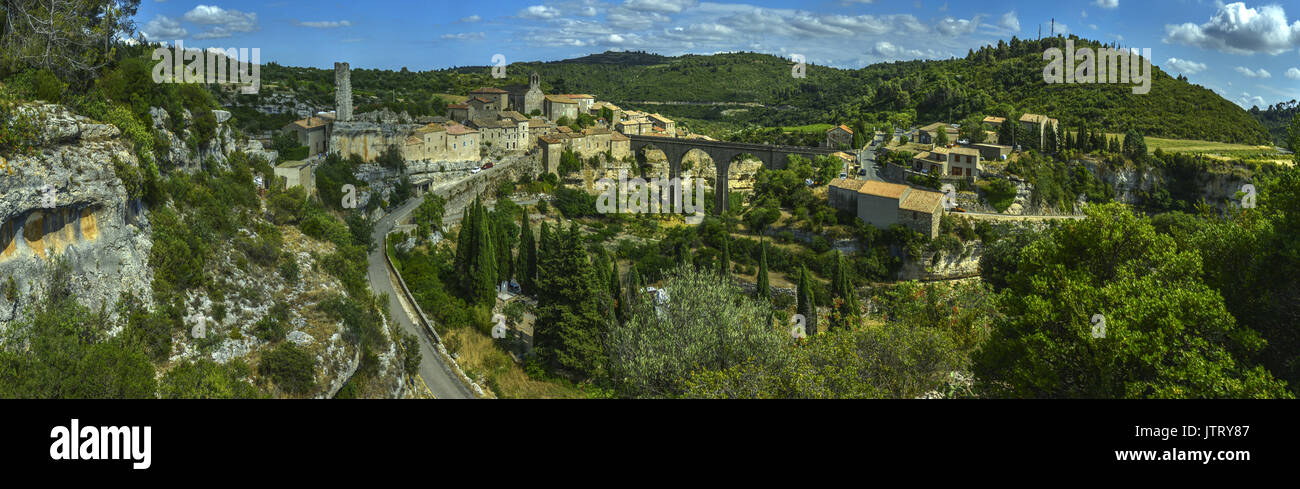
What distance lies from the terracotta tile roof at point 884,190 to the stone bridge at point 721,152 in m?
11.3

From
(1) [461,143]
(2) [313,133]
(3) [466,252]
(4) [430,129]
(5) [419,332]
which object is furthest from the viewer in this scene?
(1) [461,143]

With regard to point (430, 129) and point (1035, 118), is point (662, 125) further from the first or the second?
point (1035, 118)

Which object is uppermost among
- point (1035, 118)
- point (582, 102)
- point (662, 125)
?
A: point (582, 102)

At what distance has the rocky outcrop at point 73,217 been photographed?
1075cm

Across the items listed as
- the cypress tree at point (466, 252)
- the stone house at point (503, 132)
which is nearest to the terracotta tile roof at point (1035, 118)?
the stone house at point (503, 132)

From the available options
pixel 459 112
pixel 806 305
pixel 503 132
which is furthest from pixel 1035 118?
pixel 459 112

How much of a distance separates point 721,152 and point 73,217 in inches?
1798

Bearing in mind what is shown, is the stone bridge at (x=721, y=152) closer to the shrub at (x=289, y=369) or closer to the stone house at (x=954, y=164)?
the stone house at (x=954, y=164)

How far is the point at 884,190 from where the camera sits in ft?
129

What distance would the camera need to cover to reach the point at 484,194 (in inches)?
1762

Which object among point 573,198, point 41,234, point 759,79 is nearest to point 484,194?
point 573,198
